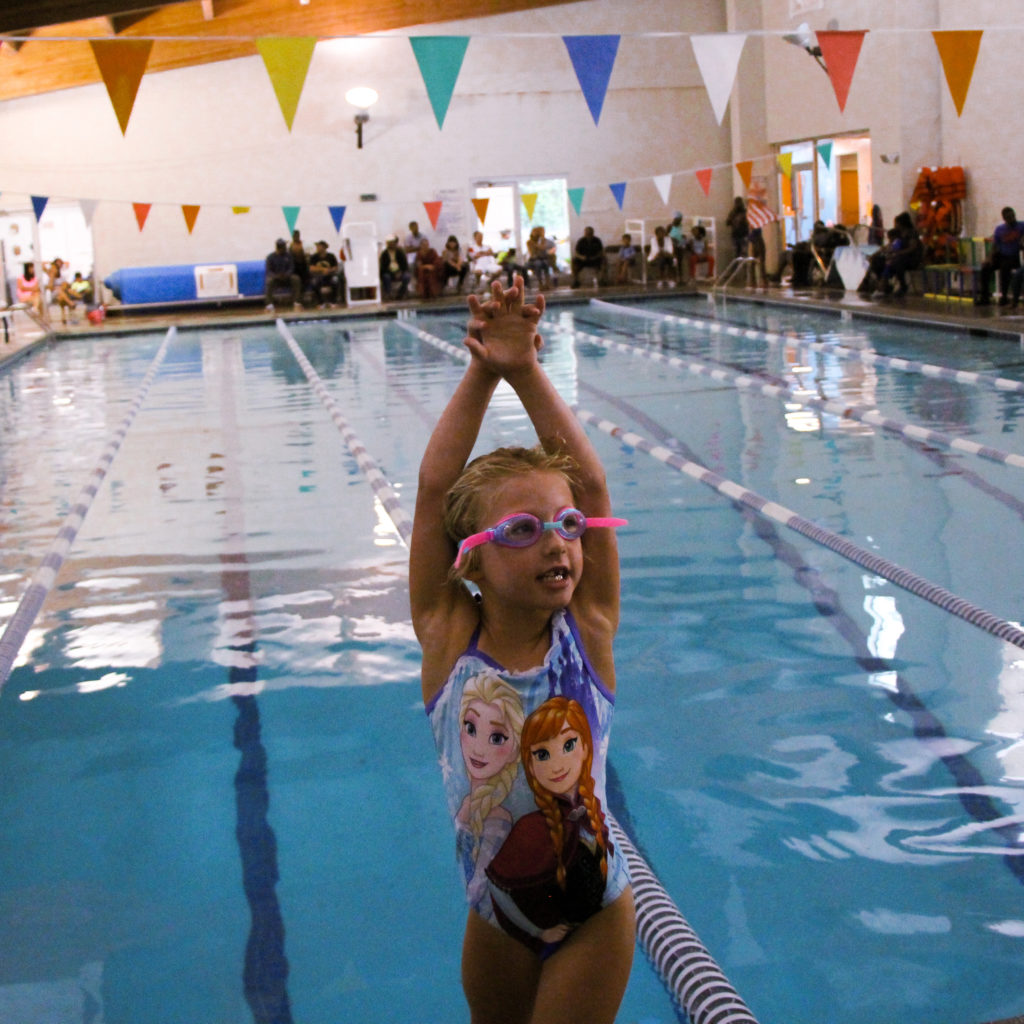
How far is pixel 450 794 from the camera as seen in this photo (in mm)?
1599

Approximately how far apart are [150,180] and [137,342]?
4955mm

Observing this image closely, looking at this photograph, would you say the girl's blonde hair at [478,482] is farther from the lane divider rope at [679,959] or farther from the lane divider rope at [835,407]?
the lane divider rope at [835,407]

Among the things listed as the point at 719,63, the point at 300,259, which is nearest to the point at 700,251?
the point at 300,259

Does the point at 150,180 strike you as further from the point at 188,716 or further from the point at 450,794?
the point at 450,794

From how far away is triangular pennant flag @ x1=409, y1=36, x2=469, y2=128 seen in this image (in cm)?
781

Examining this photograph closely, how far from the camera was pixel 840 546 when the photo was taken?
16.1 ft

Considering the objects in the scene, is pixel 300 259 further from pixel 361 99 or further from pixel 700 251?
pixel 700 251

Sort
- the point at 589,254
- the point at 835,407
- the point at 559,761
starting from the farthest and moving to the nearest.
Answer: the point at 589,254 → the point at 835,407 → the point at 559,761

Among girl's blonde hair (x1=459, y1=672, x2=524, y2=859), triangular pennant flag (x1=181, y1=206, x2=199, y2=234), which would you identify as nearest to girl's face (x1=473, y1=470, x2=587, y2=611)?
girl's blonde hair (x1=459, y1=672, x2=524, y2=859)

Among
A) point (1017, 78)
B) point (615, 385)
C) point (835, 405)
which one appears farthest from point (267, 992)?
point (1017, 78)

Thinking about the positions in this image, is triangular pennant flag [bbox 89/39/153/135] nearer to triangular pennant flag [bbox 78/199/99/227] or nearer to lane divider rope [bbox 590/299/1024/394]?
lane divider rope [bbox 590/299/1024/394]

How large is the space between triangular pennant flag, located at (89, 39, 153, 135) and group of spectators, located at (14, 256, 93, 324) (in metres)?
14.9

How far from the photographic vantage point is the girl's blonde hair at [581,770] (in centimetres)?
153

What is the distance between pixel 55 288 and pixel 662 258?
11.2 meters
